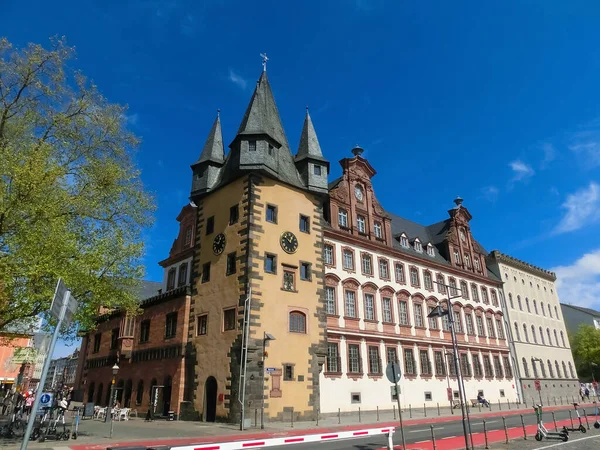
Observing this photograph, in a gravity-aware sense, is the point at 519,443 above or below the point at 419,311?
below

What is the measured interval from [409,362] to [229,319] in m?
17.2

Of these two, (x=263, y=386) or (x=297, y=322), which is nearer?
(x=263, y=386)

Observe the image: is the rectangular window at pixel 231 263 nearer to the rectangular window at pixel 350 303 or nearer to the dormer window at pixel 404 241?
the rectangular window at pixel 350 303

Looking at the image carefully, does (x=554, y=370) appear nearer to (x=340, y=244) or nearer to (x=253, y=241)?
(x=340, y=244)

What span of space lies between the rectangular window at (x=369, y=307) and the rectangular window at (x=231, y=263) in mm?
12513

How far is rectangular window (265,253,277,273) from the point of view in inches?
1060

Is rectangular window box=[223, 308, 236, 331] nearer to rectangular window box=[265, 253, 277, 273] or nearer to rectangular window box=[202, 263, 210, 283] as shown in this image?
rectangular window box=[265, 253, 277, 273]

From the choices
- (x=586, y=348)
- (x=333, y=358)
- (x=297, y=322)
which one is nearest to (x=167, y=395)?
(x=297, y=322)

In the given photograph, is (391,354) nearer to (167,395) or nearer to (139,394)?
(167,395)

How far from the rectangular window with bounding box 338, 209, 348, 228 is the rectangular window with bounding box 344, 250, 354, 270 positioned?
2329 millimetres

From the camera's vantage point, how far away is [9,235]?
16.1 m

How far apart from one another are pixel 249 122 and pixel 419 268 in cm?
2158

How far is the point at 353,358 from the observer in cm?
3142

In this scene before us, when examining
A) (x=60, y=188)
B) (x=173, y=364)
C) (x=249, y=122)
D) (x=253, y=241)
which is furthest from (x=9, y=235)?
(x=249, y=122)
